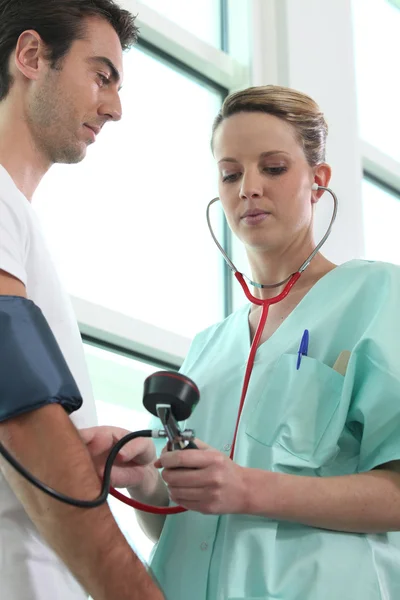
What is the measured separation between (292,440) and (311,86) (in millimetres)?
2167

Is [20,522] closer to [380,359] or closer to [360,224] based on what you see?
[380,359]

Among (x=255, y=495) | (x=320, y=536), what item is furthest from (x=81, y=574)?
(x=320, y=536)

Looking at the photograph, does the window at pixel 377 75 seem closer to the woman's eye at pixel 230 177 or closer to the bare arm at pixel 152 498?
the woman's eye at pixel 230 177

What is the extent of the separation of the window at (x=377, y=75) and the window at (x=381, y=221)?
17 centimetres

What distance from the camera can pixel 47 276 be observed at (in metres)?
1.61

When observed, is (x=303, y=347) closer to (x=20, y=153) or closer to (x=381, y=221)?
(x=20, y=153)

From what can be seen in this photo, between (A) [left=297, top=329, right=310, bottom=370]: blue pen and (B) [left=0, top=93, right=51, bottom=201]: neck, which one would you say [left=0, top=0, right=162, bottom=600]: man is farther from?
(A) [left=297, top=329, right=310, bottom=370]: blue pen

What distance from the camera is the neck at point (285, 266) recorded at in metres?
1.85

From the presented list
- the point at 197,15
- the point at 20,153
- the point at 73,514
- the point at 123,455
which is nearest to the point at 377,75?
the point at 197,15

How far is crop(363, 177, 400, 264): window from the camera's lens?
12.5 ft

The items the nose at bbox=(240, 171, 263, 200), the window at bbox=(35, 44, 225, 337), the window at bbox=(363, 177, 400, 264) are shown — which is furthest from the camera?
the window at bbox=(363, 177, 400, 264)

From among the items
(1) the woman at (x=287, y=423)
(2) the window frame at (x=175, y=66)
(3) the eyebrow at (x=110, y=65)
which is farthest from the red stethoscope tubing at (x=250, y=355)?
(2) the window frame at (x=175, y=66)

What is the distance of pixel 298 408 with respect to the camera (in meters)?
1.61

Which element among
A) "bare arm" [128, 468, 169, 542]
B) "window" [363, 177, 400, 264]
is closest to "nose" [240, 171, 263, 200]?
"bare arm" [128, 468, 169, 542]
